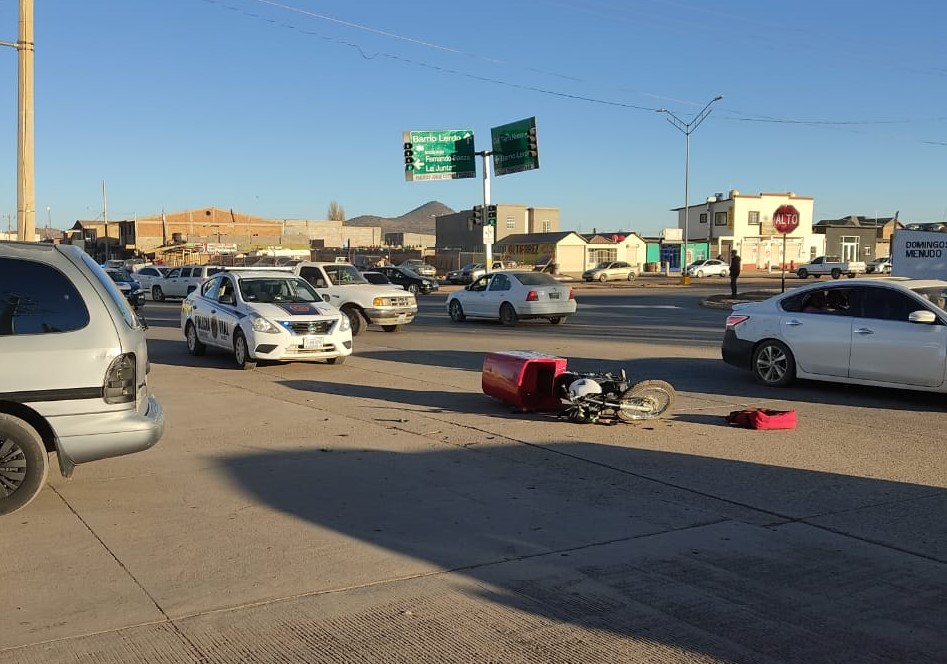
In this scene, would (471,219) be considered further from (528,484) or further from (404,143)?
(528,484)

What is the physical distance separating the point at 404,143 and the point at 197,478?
3267 cm

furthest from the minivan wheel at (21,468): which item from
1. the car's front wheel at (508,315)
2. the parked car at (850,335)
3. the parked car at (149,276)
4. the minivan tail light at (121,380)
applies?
the parked car at (149,276)

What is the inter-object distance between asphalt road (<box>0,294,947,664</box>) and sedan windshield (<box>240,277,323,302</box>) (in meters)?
4.57

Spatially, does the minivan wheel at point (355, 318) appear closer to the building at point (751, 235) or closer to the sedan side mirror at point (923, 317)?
the sedan side mirror at point (923, 317)

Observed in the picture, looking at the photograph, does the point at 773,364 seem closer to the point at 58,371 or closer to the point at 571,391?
the point at 571,391

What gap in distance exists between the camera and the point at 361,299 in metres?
19.6

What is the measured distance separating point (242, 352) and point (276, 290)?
149 centimetres

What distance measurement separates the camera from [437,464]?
24.4ft

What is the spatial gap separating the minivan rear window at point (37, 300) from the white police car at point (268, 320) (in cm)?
732

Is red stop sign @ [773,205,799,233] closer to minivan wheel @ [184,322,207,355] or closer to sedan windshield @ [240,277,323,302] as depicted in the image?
sedan windshield @ [240,277,323,302]

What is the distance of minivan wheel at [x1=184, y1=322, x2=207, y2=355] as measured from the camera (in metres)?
15.9

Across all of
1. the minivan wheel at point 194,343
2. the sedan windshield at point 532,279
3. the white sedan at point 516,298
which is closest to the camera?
the minivan wheel at point 194,343

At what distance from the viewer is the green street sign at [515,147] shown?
120ft

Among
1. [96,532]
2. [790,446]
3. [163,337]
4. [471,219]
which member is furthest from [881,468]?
[471,219]
